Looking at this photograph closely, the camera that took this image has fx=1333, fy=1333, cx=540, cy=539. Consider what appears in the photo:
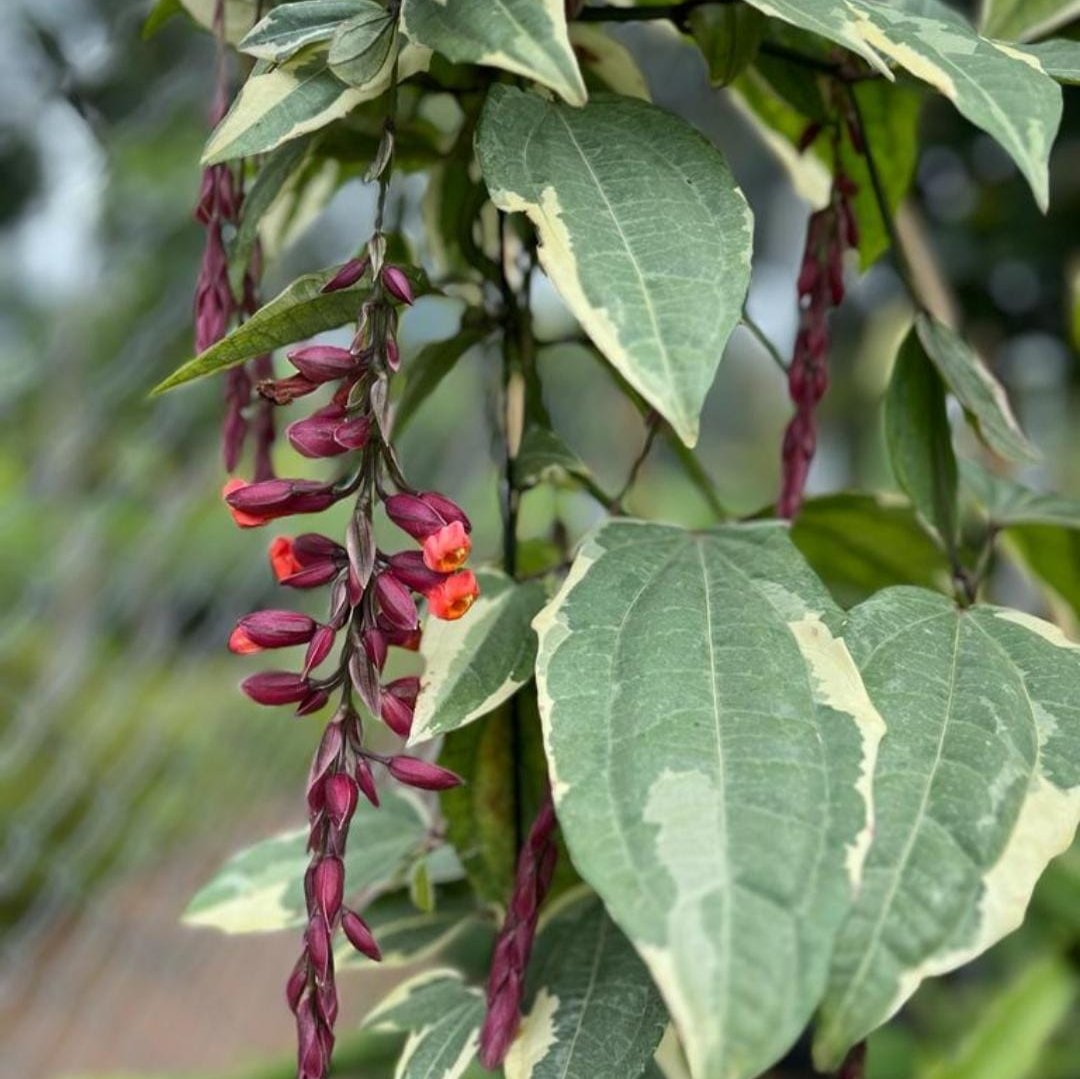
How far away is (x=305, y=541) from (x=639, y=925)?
0.19 metres

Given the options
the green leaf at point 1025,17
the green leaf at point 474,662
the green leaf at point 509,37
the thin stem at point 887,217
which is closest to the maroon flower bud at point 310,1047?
the green leaf at point 474,662

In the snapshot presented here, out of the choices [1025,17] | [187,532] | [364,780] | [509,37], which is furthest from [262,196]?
[187,532]

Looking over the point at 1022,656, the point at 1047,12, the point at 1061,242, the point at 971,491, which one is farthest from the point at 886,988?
the point at 1061,242

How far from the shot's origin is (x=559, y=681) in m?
0.45

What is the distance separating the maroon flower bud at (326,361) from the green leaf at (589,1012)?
0.89 feet

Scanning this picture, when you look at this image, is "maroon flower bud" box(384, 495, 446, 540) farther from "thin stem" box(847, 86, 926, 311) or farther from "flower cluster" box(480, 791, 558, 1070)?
"thin stem" box(847, 86, 926, 311)

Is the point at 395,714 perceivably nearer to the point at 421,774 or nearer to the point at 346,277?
the point at 421,774

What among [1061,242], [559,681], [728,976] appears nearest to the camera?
[728,976]

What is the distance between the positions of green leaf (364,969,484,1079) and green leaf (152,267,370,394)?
0.99 feet

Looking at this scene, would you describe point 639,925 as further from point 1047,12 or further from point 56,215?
point 56,215

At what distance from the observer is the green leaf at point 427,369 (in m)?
0.67

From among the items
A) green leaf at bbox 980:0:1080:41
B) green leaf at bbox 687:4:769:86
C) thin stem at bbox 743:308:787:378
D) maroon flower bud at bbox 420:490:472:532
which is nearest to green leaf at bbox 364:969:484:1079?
maroon flower bud at bbox 420:490:472:532

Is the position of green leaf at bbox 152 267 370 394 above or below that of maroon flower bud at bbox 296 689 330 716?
above

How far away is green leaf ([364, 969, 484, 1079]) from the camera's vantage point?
0.56 m
